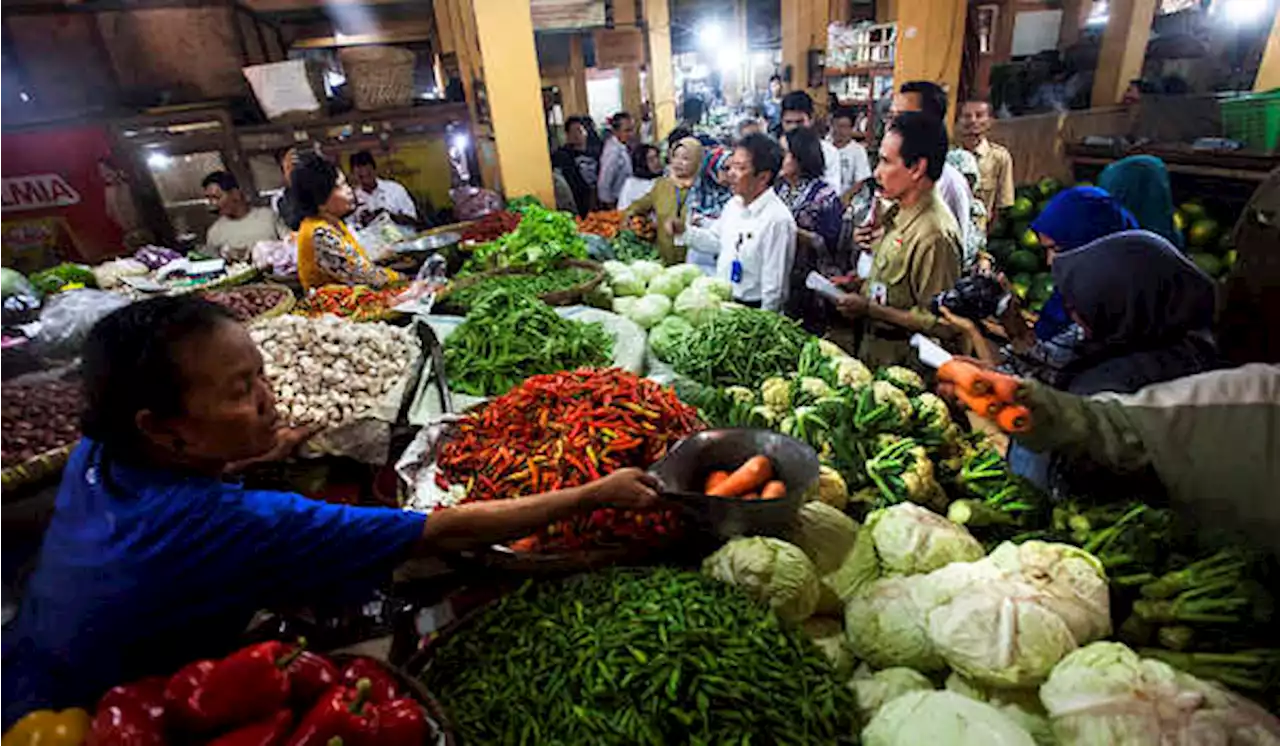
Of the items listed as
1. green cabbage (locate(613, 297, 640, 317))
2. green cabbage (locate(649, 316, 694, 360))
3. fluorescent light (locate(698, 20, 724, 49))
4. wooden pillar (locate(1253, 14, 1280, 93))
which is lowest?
green cabbage (locate(649, 316, 694, 360))

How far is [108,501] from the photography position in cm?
167

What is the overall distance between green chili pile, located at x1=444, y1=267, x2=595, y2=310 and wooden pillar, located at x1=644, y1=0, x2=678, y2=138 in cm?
1070

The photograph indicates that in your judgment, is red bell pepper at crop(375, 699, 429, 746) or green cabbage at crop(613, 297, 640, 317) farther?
green cabbage at crop(613, 297, 640, 317)

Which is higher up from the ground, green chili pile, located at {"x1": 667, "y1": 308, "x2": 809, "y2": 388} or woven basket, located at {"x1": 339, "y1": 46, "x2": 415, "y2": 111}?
woven basket, located at {"x1": 339, "y1": 46, "x2": 415, "y2": 111}

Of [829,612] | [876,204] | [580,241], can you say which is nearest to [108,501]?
[829,612]

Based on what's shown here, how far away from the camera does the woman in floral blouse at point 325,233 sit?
15.5ft

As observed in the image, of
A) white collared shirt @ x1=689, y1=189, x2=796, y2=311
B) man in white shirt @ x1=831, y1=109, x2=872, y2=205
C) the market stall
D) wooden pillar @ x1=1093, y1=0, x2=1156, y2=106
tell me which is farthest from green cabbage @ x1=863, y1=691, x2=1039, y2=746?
wooden pillar @ x1=1093, y1=0, x2=1156, y2=106

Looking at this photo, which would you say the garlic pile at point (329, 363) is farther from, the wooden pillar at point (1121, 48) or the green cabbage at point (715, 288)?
the wooden pillar at point (1121, 48)

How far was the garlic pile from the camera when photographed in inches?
129

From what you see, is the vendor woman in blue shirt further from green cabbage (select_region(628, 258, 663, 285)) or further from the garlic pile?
green cabbage (select_region(628, 258, 663, 285))

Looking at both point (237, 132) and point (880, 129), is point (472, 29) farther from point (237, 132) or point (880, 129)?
point (880, 129)

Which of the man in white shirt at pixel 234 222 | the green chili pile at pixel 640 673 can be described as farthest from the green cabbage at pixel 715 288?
the man in white shirt at pixel 234 222

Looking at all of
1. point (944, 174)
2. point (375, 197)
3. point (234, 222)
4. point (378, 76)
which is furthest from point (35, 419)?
point (378, 76)

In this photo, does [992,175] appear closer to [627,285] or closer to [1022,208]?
[1022,208]
